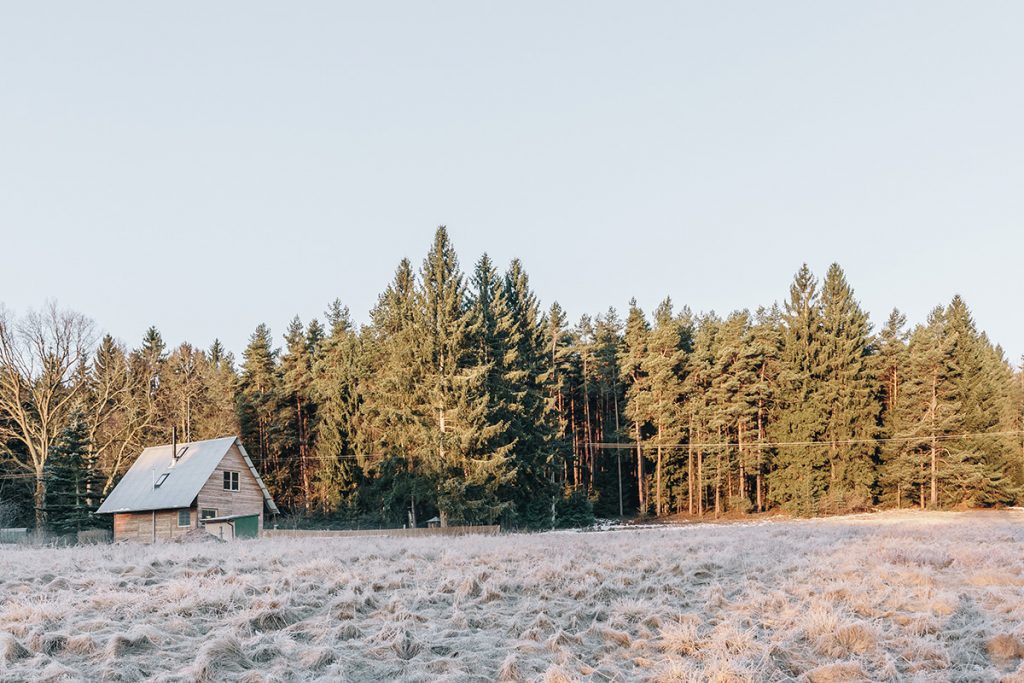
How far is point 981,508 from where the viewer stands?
5075cm

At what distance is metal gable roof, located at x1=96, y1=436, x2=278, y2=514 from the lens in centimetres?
3806

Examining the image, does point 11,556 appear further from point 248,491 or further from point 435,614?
point 248,491

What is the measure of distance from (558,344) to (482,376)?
23.1 metres

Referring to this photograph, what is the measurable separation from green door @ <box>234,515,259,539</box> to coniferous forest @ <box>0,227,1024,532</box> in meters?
7.29

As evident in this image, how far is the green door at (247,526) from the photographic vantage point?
128 ft

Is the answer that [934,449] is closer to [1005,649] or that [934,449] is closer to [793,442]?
[793,442]

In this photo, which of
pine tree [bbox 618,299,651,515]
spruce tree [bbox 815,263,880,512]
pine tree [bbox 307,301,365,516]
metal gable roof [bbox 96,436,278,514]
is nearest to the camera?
metal gable roof [bbox 96,436,278,514]

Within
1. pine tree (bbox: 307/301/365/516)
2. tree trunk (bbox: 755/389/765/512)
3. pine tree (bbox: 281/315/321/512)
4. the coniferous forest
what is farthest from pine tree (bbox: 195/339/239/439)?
tree trunk (bbox: 755/389/765/512)

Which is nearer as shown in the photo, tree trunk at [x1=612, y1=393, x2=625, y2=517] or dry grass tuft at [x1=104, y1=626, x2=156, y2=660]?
dry grass tuft at [x1=104, y1=626, x2=156, y2=660]

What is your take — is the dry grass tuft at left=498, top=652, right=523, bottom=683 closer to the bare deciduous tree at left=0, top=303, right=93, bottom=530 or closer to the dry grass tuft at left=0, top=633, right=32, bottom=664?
the dry grass tuft at left=0, top=633, right=32, bottom=664

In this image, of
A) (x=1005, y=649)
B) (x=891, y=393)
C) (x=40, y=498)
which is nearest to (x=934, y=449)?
(x=891, y=393)

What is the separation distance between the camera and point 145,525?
38.9 metres

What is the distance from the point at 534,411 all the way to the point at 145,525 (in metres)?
22.2

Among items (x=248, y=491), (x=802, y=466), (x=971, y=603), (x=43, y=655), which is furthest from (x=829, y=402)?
(x=43, y=655)
